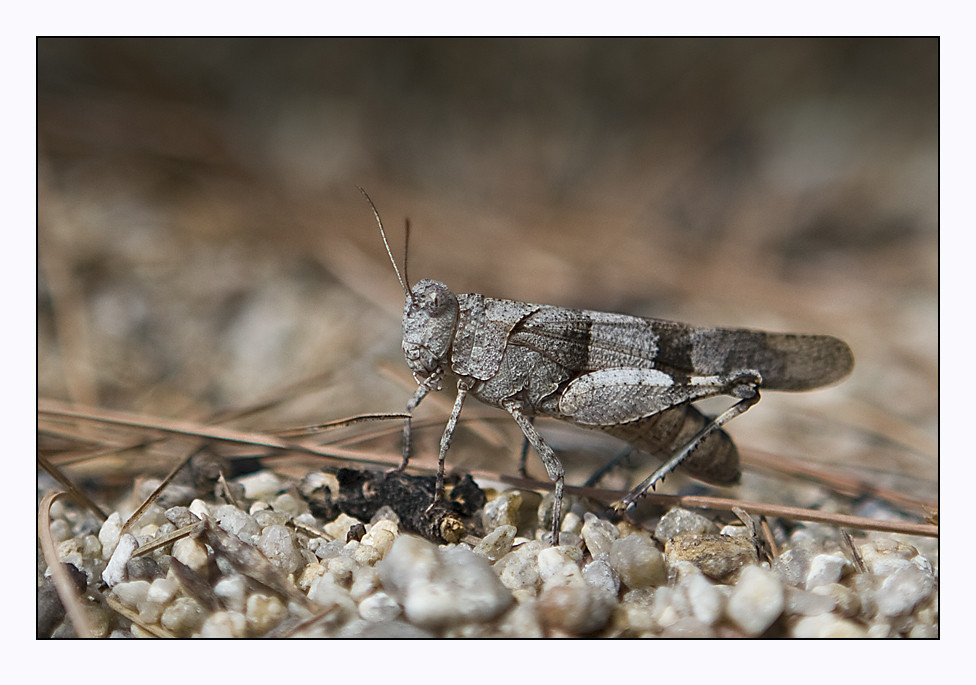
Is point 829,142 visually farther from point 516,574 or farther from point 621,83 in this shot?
point 516,574

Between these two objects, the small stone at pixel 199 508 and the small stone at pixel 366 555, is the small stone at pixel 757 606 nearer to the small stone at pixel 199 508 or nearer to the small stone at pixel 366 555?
the small stone at pixel 366 555

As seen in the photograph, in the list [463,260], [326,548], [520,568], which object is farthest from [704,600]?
[463,260]

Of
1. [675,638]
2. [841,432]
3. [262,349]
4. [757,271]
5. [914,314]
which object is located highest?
[757,271]

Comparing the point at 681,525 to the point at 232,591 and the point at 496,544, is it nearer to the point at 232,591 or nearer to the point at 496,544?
the point at 496,544

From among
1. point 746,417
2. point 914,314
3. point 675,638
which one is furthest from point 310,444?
point 914,314

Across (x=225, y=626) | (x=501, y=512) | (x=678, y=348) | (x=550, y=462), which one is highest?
(x=678, y=348)

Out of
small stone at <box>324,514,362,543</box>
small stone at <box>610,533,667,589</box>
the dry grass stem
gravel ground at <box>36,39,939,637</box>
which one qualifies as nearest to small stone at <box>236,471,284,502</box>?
gravel ground at <box>36,39,939,637</box>
